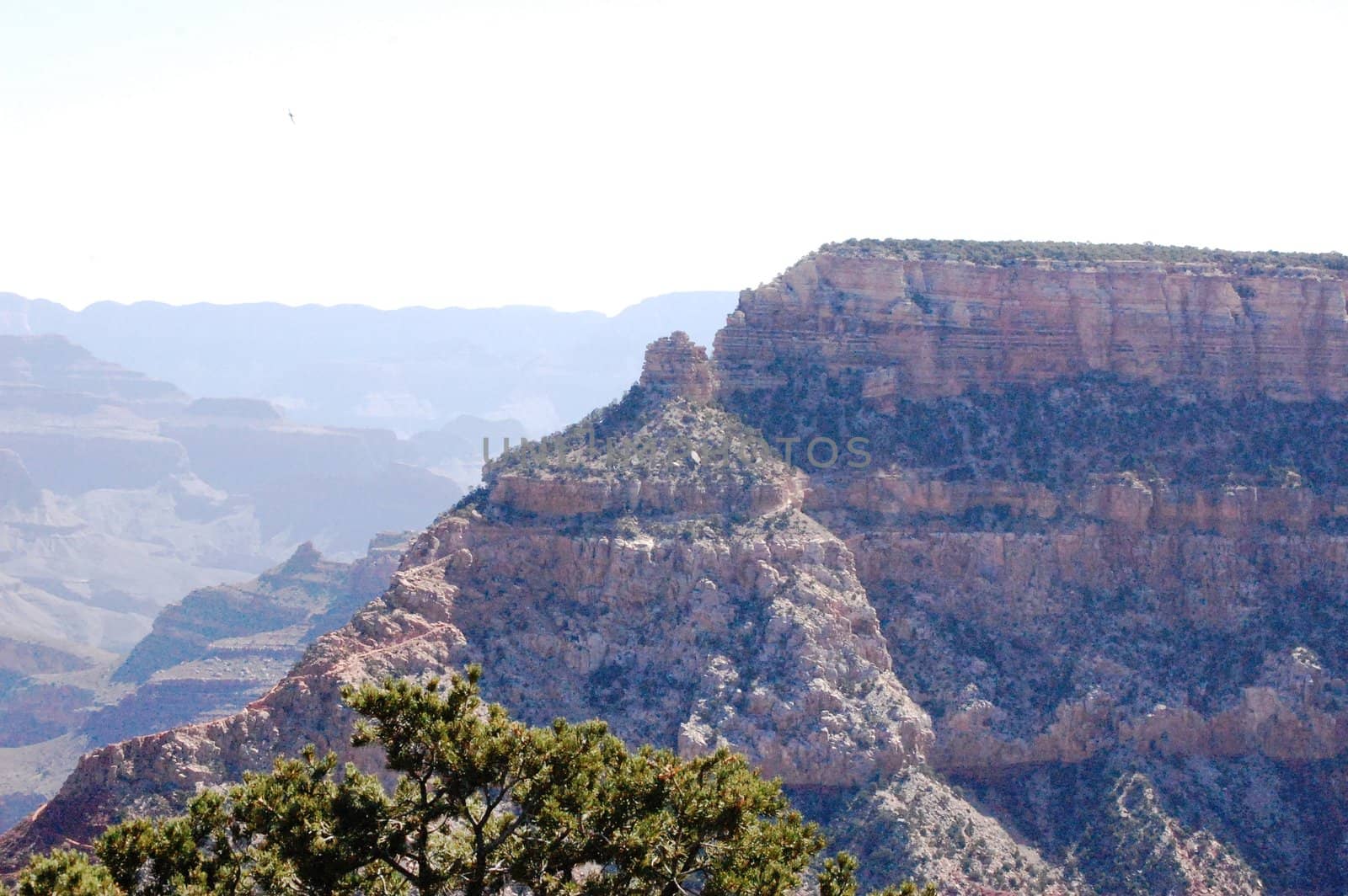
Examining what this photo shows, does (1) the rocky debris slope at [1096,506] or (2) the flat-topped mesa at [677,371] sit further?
(2) the flat-topped mesa at [677,371]

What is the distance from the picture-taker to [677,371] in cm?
7556

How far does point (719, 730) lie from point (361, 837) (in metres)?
31.2

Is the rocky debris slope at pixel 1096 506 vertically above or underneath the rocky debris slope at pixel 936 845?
above

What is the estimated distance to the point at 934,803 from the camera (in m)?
60.5

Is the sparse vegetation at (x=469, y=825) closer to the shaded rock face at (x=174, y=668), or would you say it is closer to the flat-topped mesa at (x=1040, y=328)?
the flat-topped mesa at (x=1040, y=328)

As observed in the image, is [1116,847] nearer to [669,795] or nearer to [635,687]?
[635,687]

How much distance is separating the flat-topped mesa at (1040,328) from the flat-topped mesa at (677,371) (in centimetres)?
220

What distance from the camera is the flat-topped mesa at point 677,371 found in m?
75.4

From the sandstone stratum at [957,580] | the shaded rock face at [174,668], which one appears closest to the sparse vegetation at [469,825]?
the sandstone stratum at [957,580]

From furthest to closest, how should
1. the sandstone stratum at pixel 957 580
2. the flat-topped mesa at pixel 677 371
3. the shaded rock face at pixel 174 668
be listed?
1. the shaded rock face at pixel 174 668
2. the flat-topped mesa at pixel 677 371
3. the sandstone stratum at pixel 957 580

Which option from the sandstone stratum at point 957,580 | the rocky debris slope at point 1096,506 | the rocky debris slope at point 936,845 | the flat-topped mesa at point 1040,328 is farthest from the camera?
the flat-topped mesa at point 1040,328

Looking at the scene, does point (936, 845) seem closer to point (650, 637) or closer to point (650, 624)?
point (650, 637)

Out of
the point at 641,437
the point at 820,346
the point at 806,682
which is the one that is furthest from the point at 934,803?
the point at 820,346

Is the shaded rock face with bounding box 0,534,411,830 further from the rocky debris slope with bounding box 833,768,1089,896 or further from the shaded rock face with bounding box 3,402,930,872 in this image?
the rocky debris slope with bounding box 833,768,1089,896
